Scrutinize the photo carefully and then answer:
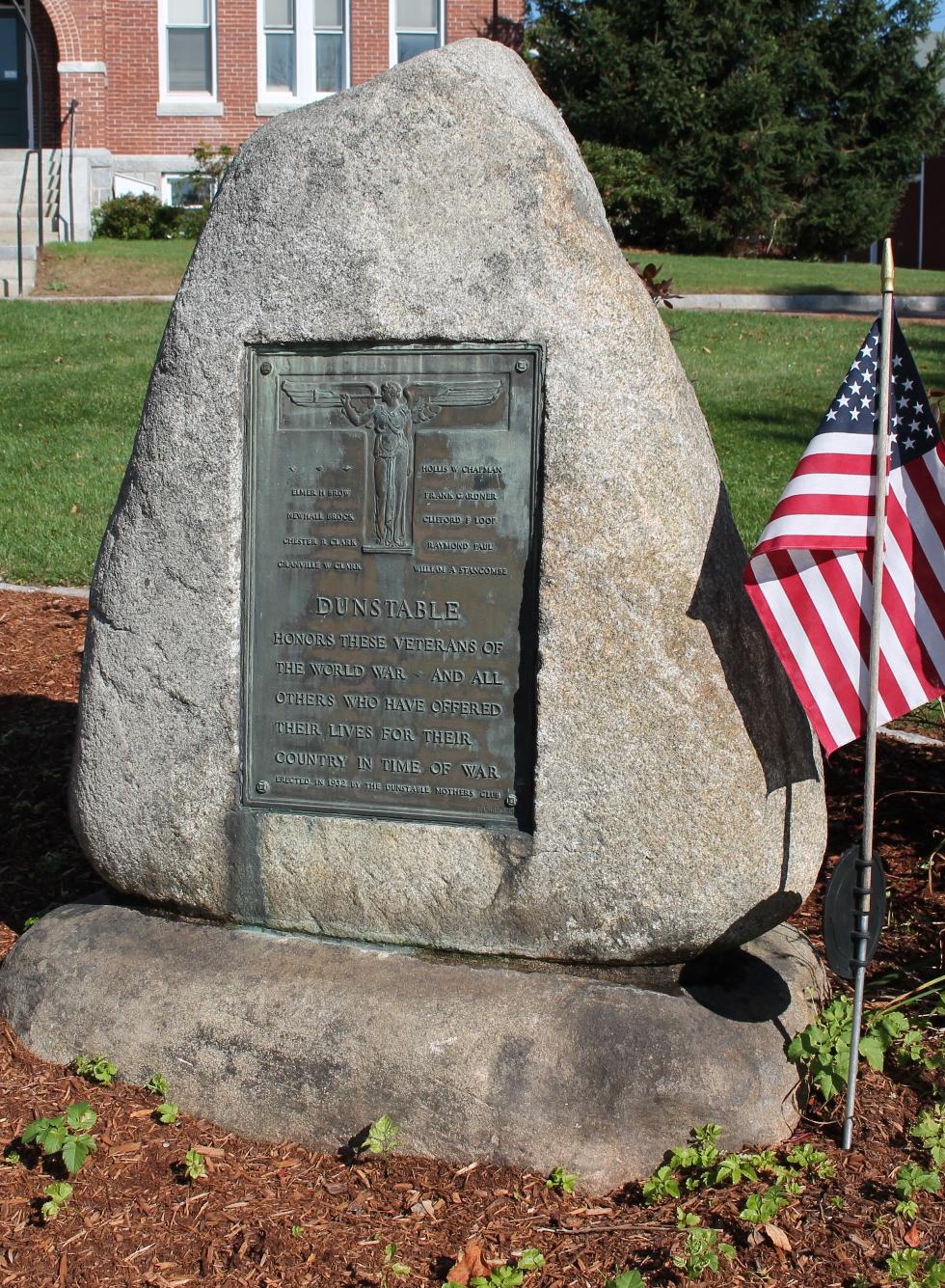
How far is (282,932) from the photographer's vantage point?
377 cm

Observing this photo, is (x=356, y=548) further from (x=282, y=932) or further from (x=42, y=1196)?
(x=42, y=1196)

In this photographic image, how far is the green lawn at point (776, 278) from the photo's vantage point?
17922 millimetres

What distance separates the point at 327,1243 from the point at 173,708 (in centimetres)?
145

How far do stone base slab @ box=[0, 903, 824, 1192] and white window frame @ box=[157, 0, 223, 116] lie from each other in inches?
879

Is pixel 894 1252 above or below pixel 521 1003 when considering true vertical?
below

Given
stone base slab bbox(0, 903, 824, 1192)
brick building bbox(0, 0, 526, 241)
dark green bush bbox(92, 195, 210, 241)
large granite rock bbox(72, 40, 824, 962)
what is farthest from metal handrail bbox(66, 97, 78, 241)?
stone base slab bbox(0, 903, 824, 1192)

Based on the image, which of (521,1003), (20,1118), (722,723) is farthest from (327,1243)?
(722,723)

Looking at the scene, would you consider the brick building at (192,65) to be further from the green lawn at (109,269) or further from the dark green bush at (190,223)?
the green lawn at (109,269)

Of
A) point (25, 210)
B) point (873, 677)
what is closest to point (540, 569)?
point (873, 677)

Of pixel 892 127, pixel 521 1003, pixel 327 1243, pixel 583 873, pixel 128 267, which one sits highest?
pixel 892 127

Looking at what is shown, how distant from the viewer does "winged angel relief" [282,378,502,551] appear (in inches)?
141

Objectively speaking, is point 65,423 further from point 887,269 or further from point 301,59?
point 301,59

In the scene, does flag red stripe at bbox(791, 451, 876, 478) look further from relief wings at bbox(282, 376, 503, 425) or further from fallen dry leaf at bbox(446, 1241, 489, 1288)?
fallen dry leaf at bbox(446, 1241, 489, 1288)

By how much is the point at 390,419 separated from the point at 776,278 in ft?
55.1
